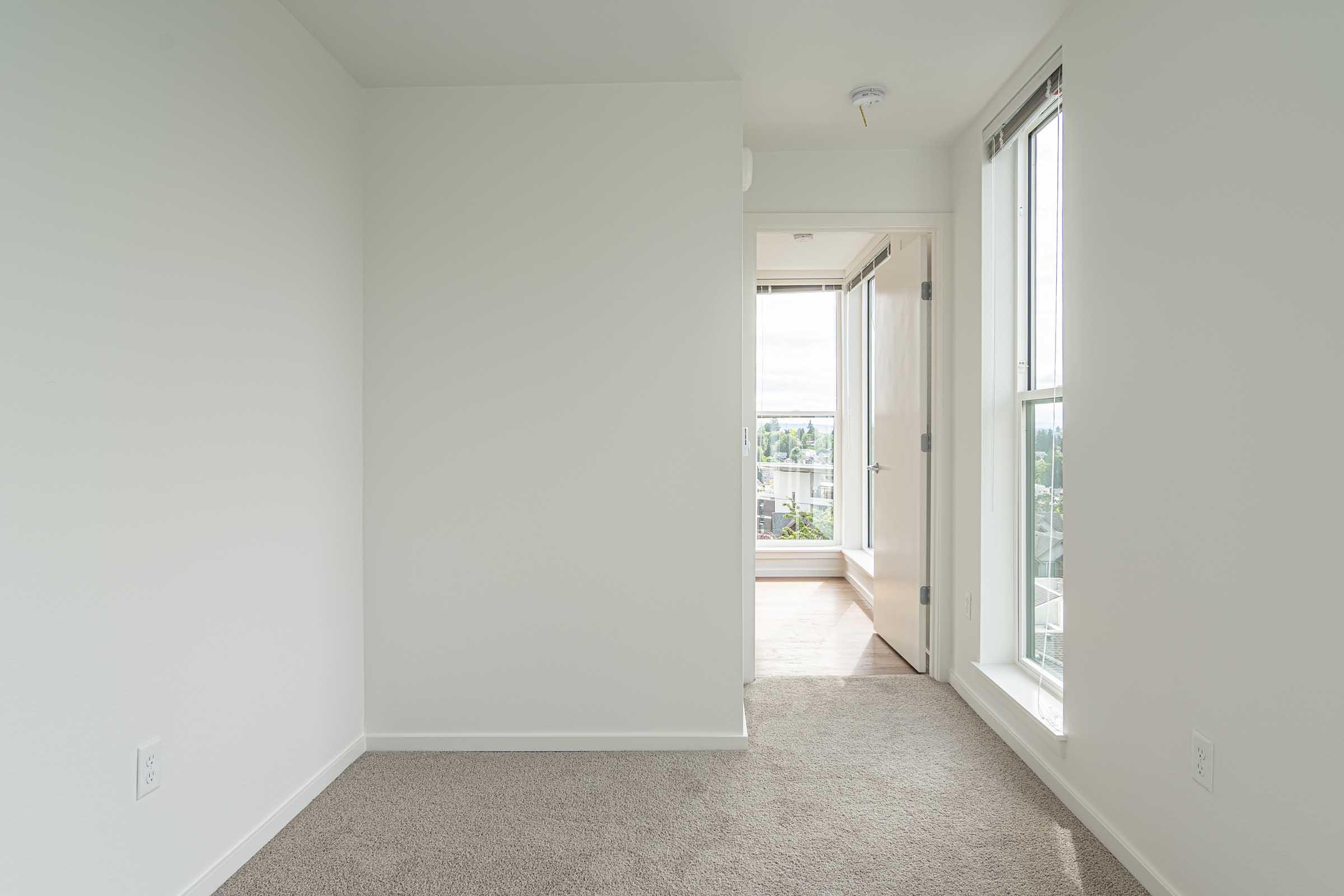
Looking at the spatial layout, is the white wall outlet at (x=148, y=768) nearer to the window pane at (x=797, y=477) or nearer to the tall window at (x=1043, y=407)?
the tall window at (x=1043, y=407)

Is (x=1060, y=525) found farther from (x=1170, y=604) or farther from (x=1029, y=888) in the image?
(x=1029, y=888)

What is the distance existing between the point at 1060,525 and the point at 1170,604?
2.66ft

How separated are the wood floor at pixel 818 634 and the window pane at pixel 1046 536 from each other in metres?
0.95

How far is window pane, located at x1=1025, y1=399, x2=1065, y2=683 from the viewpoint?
2.68 metres

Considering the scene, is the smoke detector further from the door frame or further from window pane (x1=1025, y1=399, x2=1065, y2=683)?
window pane (x1=1025, y1=399, x2=1065, y2=683)

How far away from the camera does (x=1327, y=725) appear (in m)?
1.42

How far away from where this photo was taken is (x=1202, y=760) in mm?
1758

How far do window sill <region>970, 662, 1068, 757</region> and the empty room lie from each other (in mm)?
21

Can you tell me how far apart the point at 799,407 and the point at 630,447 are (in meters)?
3.52

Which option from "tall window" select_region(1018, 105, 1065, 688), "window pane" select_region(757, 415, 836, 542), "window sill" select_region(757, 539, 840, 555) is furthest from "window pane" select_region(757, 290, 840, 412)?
"tall window" select_region(1018, 105, 1065, 688)

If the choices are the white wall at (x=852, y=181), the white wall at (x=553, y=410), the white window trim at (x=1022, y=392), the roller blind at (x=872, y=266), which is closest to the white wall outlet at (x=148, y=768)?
the white wall at (x=553, y=410)

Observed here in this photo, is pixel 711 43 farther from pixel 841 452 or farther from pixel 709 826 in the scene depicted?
pixel 841 452

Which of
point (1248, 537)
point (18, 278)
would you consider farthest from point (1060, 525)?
point (18, 278)

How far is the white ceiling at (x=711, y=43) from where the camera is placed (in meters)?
2.33
